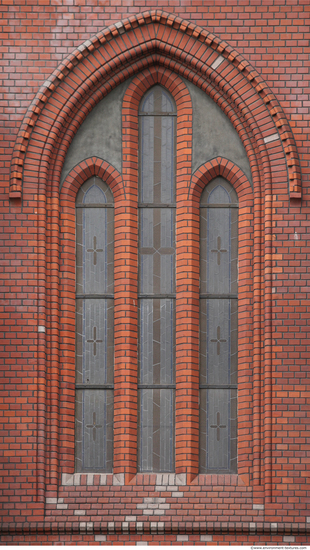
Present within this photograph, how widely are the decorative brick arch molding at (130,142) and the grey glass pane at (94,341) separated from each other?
0.44 ft

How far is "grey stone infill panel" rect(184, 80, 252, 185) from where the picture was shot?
33.1 ft

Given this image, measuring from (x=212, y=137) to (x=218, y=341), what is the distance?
227 centimetres

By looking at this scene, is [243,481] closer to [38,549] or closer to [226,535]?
[226,535]

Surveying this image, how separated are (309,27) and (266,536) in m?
5.47

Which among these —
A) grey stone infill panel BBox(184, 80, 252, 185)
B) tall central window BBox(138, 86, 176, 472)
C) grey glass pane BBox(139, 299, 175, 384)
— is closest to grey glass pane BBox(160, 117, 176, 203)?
tall central window BBox(138, 86, 176, 472)

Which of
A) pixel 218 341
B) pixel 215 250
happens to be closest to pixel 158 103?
pixel 215 250

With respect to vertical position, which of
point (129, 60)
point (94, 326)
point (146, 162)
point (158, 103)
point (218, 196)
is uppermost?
point (129, 60)

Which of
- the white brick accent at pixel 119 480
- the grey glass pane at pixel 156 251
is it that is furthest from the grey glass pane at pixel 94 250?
the white brick accent at pixel 119 480

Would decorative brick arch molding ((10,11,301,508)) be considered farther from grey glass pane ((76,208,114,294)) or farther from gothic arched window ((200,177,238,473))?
gothic arched window ((200,177,238,473))

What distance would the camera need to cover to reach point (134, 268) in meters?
9.98

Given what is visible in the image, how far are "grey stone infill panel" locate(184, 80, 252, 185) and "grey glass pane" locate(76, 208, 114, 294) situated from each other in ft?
3.86

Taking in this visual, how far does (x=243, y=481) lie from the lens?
9.61 metres

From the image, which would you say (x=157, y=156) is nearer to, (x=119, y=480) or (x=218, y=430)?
(x=218, y=430)

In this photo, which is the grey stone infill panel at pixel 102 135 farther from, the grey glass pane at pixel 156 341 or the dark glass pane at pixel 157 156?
the grey glass pane at pixel 156 341
